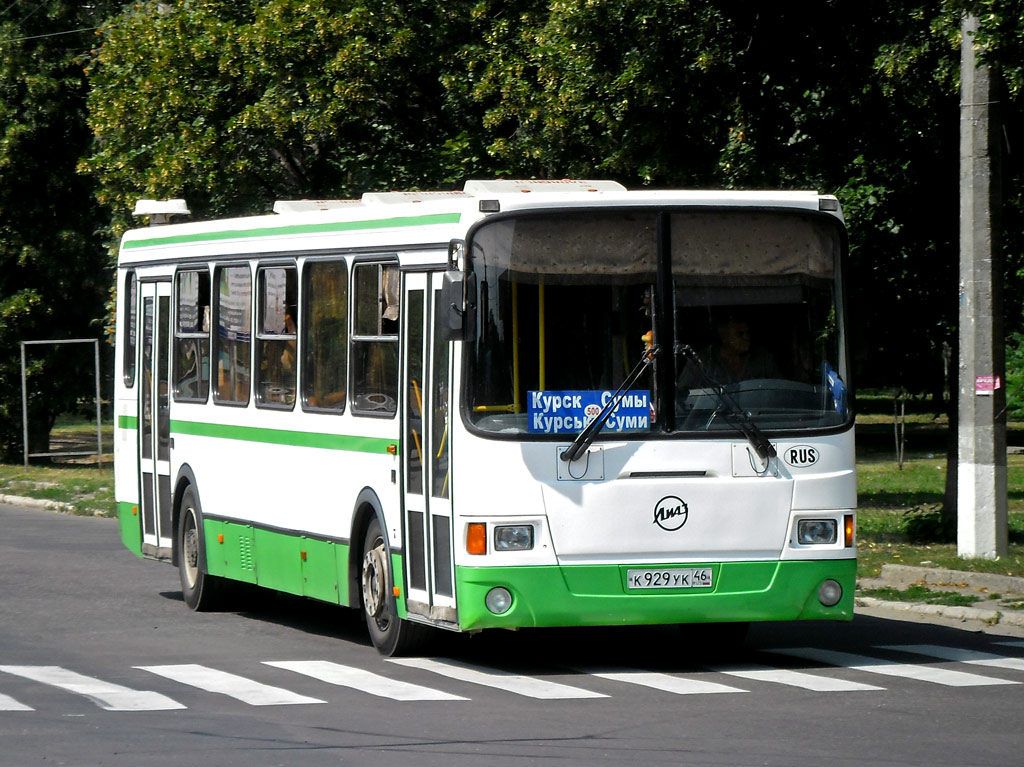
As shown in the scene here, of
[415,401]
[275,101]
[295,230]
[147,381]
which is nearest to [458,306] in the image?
[415,401]

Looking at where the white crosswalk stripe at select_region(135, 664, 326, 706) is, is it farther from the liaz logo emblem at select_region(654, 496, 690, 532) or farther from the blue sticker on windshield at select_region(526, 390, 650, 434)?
the liaz logo emblem at select_region(654, 496, 690, 532)

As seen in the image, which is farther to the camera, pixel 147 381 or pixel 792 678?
pixel 147 381

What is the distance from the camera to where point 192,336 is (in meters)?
15.6

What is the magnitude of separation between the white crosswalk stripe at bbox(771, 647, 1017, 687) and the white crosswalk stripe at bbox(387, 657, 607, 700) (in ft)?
6.04

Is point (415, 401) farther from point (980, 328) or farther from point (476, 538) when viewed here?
point (980, 328)

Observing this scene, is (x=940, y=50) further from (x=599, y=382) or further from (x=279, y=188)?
(x=279, y=188)

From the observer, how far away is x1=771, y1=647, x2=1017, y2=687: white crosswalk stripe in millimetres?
10953

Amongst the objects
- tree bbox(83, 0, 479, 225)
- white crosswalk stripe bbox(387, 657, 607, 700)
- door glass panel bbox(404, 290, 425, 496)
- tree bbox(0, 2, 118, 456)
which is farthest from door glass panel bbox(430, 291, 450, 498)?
tree bbox(0, 2, 118, 456)

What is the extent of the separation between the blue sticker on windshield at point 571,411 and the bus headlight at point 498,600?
896mm

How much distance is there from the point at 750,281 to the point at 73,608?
21.9 feet

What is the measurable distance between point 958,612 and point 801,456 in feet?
12.1

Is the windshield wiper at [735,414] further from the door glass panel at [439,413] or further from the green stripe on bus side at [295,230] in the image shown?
the green stripe on bus side at [295,230]

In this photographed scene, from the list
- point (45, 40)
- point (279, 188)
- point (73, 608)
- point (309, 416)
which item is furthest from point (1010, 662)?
point (45, 40)

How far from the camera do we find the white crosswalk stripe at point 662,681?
35.2ft
